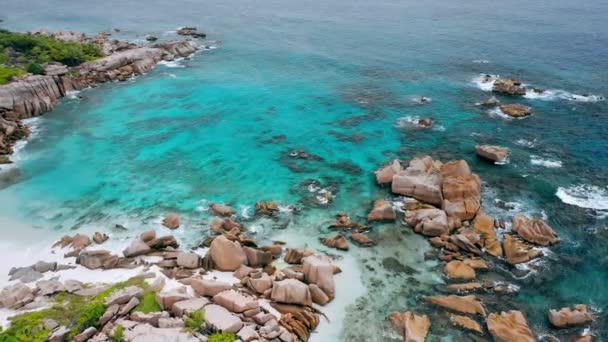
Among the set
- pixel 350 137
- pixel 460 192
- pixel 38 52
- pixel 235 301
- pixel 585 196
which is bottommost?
pixel 585 196

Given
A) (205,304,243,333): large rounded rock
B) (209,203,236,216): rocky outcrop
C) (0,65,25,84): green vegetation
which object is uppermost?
(0,65,25,84): green vegetation

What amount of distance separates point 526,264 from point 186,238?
1142 inches

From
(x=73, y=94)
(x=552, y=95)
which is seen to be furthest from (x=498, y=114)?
(x=73, y=94)

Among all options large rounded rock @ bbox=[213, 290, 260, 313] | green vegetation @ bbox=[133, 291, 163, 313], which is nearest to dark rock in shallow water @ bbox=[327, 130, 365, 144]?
large rounded rock @ bbox=[213, 290, 260, 313]

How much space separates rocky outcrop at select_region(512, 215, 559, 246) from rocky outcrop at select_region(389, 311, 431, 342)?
1401 cm

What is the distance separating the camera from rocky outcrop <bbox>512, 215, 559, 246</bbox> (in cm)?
3681

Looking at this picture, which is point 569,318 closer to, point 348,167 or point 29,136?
point 348,167

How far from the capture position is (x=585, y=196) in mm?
43719

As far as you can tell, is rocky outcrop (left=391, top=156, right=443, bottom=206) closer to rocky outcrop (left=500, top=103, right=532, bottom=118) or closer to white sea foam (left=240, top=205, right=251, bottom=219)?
white sea foam (left=240, top=205, right=251, bottom=219)

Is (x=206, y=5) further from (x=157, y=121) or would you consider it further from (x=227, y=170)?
(x=227, y=170)

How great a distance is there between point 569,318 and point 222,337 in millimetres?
23348

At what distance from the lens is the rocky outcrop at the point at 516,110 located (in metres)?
62.6

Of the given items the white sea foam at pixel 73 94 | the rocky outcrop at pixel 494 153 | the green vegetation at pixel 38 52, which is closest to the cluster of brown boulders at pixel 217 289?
the rocky outcrop at pixel 494 153

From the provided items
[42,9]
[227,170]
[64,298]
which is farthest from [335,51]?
[42,9]
